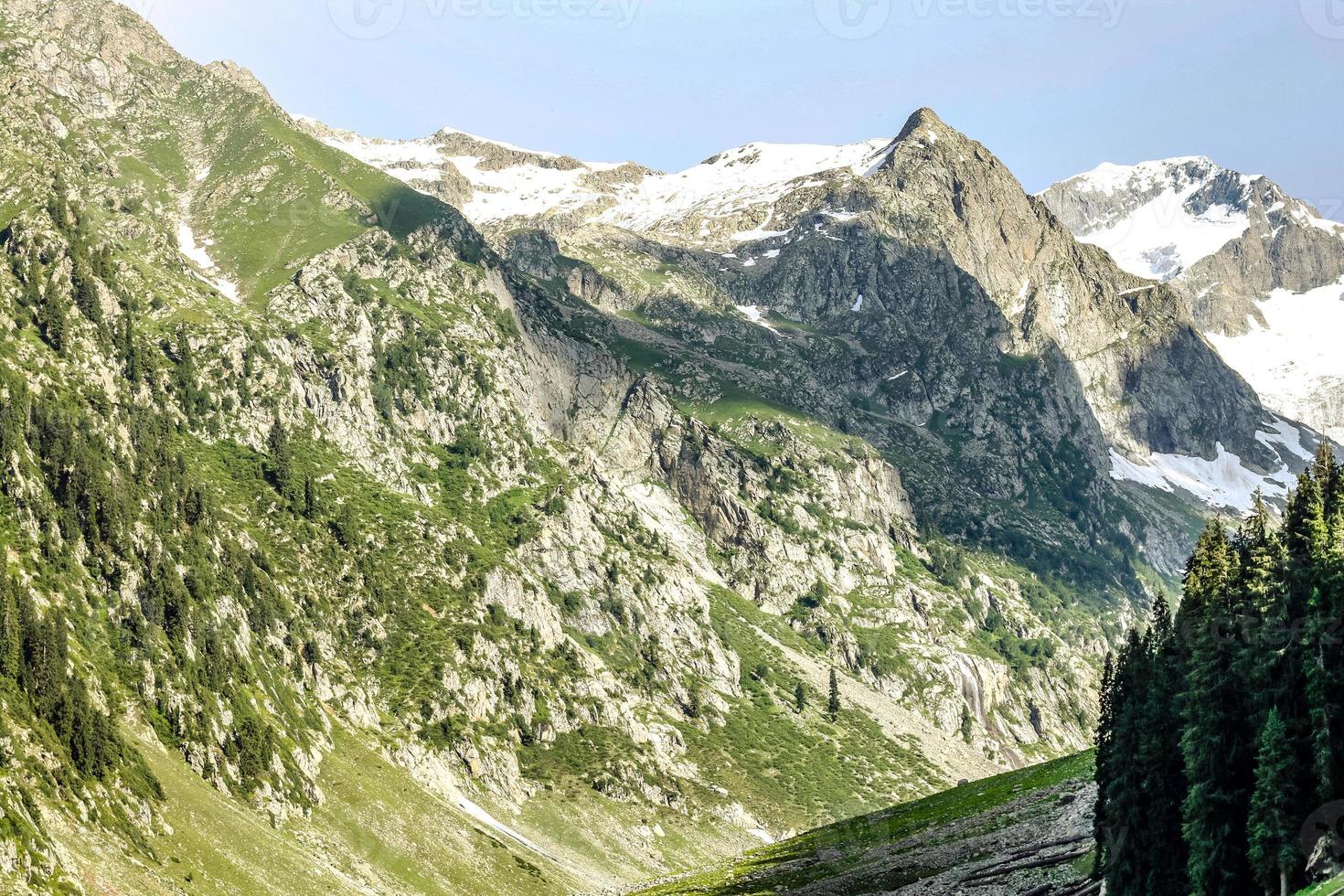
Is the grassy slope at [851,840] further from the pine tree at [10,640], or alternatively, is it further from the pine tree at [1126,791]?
the pine tree at [10,640]

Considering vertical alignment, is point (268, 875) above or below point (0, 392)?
below

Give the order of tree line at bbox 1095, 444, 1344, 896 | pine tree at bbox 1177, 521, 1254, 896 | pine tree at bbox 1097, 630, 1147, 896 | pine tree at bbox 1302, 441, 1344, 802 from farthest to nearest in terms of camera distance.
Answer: pine tree at bbox 1097, 630, 1147, 896, pine tree at bbox 1177, 521, 1254, 896, tree line at bbox 1095, 444, 1344, 896, pine tree at bbox 1302, 441, 1344, 802

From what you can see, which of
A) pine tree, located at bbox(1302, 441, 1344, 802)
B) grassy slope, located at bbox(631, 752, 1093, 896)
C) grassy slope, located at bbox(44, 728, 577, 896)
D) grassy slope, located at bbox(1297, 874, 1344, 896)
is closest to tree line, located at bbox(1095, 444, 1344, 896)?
pine tree, located at bbox(1302, 441, 1344, 802)

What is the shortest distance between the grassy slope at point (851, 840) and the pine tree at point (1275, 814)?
207 feet

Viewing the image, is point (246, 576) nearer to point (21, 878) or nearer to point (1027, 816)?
point (21, 878)

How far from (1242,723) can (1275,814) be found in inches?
325

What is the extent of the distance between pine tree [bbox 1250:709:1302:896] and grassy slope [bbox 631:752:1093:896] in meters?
63.0

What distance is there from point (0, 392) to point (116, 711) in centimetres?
5759

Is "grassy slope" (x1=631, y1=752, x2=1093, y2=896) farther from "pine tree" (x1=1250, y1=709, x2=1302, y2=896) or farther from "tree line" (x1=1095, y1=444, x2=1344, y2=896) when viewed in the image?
"pine tree" (x1=1250, y1=709, x2=1302, y2=896)

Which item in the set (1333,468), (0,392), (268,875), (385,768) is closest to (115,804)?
(268,875)

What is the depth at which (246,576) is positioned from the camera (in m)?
194

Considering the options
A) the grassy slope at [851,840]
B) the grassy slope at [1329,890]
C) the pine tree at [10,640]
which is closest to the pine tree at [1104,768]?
the grassy slope at [1329,890]

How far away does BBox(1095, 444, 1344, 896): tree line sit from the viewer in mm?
59188

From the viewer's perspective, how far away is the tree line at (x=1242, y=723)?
59.2m
